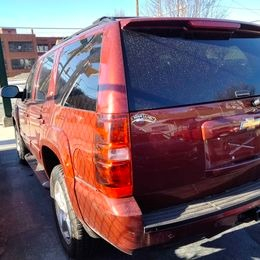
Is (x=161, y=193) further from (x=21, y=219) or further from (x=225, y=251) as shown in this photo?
(x=21, y=219)

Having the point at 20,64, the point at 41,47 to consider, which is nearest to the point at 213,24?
the point at 20,64

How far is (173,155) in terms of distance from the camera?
238cm

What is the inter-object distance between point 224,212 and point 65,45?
215cm

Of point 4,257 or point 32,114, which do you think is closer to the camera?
point 4,257

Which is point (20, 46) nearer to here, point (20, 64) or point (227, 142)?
point (20, 64)

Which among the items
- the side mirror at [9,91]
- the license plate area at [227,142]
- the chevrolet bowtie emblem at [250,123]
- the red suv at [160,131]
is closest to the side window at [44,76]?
the side mirror at [9,91]

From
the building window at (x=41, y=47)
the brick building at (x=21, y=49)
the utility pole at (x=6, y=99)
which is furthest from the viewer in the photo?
the building window at (x=41, y=47)

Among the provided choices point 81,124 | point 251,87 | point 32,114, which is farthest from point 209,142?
point 32,114

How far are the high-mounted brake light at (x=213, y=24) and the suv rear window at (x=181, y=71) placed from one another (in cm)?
10

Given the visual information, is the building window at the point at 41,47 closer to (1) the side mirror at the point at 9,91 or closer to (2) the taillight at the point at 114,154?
(1) the side mirror at the point at 9,91

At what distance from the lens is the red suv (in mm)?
2289

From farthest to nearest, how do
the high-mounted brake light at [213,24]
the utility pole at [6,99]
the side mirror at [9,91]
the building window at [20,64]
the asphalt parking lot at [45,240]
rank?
the building window at [20,64] → the utility pole at [6,99] → the side mirror at [9,91] → the asphalt parking lot at [45,240] → the high-mounted brake light at [213,24]

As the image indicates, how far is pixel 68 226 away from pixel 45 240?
2.13 ft

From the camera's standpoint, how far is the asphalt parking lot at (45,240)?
326 centimetres
